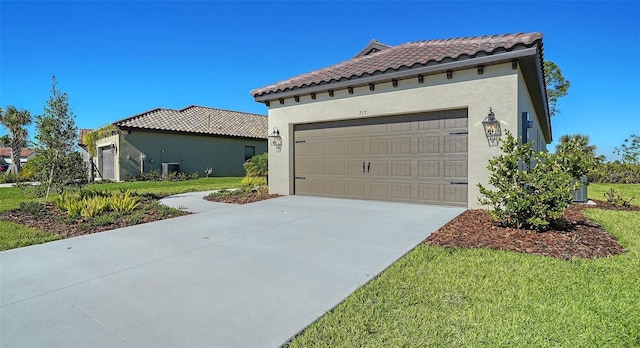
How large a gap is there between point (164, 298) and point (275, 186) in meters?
7.59

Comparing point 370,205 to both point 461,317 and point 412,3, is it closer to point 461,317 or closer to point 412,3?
point 461,317

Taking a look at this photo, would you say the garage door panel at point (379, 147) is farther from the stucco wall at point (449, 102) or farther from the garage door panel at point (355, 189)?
the garage door panel at point (355, 189)

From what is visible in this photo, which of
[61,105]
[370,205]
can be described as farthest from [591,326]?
[61,105]

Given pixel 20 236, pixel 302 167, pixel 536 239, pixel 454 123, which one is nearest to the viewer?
pixel 536 239

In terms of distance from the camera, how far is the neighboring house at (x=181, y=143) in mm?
17953

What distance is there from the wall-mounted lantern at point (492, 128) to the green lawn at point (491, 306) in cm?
350

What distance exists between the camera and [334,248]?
4367mm

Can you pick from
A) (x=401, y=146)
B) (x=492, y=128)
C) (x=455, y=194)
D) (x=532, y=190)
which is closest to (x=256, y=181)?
(x=401, y=146)

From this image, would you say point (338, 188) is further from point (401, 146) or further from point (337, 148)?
point (401, 146)

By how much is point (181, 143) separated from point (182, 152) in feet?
1.86

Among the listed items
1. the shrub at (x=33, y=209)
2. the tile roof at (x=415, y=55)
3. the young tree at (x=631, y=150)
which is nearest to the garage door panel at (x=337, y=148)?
the tile roof at (x=415, y=55)

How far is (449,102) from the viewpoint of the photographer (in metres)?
7.40

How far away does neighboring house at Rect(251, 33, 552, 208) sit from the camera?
6895mm

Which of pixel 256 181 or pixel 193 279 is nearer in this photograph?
pixel 193 279
